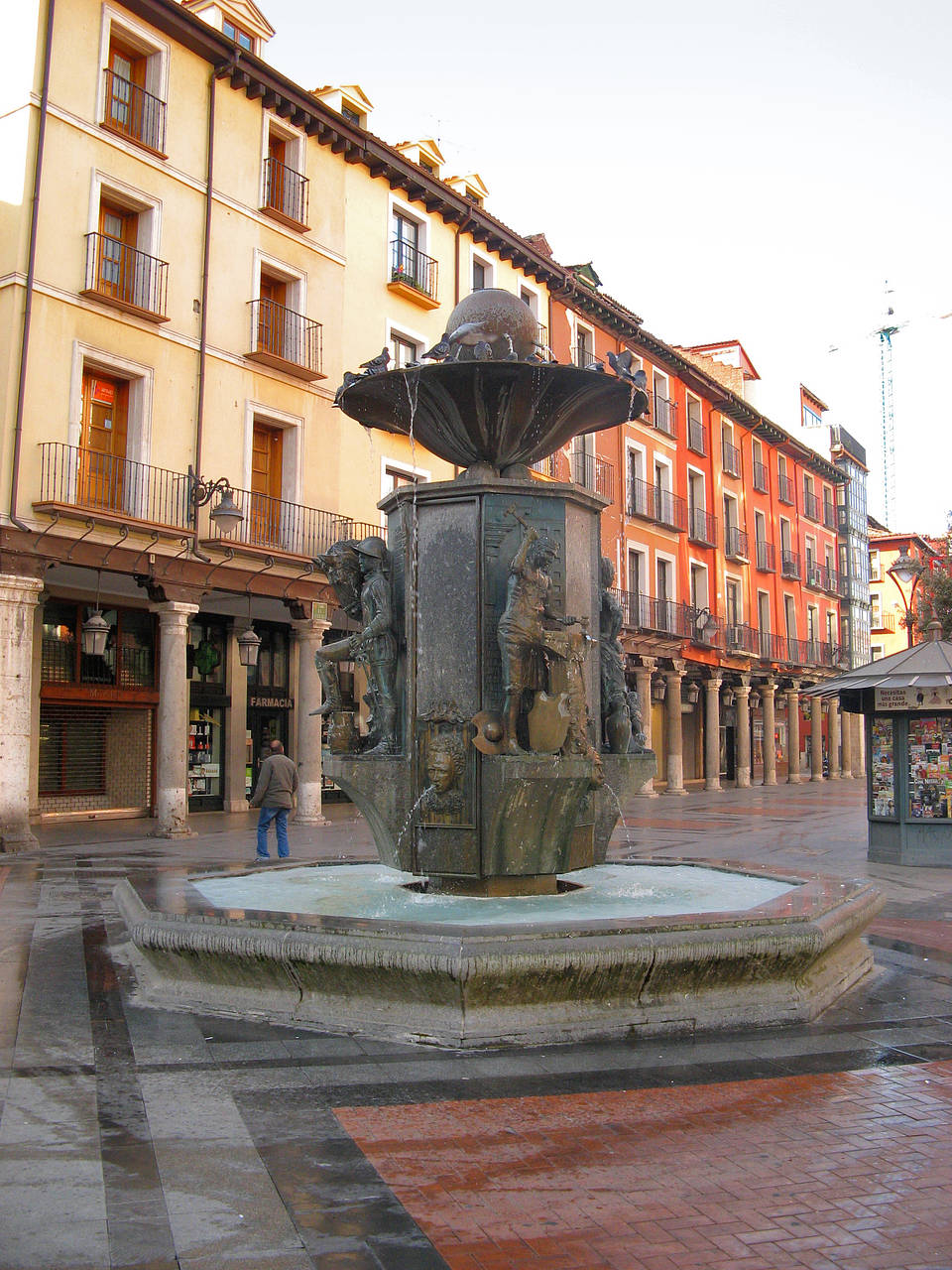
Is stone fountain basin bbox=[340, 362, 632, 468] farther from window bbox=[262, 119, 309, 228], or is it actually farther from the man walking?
window bbox=[262, 119, 309, 228]

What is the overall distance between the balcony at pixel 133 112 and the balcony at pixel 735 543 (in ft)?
82.3

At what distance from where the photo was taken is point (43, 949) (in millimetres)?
7238

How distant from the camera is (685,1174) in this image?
3584 millimetres

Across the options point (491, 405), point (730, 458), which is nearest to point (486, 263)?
point (730, 458)

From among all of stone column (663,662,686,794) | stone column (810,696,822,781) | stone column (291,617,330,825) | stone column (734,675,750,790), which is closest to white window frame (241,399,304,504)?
stone column (291,617,330,825)

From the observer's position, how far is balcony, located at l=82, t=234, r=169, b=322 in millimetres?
17000

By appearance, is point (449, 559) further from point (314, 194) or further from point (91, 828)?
point (314, 194)

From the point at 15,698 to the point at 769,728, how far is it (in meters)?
29.0

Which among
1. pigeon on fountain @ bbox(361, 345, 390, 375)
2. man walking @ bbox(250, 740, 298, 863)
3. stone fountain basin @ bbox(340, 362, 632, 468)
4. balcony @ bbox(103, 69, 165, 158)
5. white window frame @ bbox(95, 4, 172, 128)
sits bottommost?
man walking @ bbox(250, 740, 298, 863)

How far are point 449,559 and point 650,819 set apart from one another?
1458 centimetres

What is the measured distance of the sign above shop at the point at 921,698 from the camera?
13.4 meters

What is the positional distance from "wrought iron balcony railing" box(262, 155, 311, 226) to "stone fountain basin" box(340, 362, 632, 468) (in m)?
14.2

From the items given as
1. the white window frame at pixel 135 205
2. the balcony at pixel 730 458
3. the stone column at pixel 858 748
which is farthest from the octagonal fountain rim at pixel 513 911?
the stone column at pixel 858 748

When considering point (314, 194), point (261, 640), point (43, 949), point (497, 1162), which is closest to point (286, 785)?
point (43, 949)
